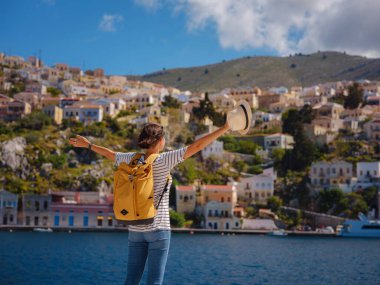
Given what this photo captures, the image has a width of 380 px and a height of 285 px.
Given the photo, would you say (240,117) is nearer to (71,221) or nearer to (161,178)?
(161,178)

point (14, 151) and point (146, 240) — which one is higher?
point (14, 151)

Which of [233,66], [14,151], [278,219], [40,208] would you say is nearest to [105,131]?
[14,151]

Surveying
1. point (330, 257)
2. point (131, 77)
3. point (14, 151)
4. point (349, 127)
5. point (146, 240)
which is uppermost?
point (131, 77)

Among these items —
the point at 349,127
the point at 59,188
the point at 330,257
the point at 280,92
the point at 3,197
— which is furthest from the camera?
the point at 280,92

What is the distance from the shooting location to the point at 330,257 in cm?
3903

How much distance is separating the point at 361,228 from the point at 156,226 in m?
58.1

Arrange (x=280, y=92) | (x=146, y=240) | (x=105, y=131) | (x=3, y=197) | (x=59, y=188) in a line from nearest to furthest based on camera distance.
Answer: (x=146, y=240)
(x=3, y=197)
(x=59, y=188)
(x=105, y=131)
(x=280, y=92)

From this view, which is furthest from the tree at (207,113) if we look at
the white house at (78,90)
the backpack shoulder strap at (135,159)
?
the backpack shoulder strap at (135,159)

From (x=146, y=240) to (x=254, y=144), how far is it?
76230 mm

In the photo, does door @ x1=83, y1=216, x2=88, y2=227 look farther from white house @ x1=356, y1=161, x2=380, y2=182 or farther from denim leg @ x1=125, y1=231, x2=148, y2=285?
denim leg @ x1=125, y1=231, x2=148, y2=285

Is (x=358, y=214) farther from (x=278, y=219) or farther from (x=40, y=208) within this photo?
(x=40, y=208)

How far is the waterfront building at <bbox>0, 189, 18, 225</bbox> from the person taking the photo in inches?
2368

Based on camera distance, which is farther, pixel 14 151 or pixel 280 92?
pixel 280 92

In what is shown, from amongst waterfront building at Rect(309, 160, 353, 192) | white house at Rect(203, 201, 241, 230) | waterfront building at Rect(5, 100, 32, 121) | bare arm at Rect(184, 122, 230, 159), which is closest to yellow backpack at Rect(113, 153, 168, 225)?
bare arm at Rect(184, 122, 230, 159)
